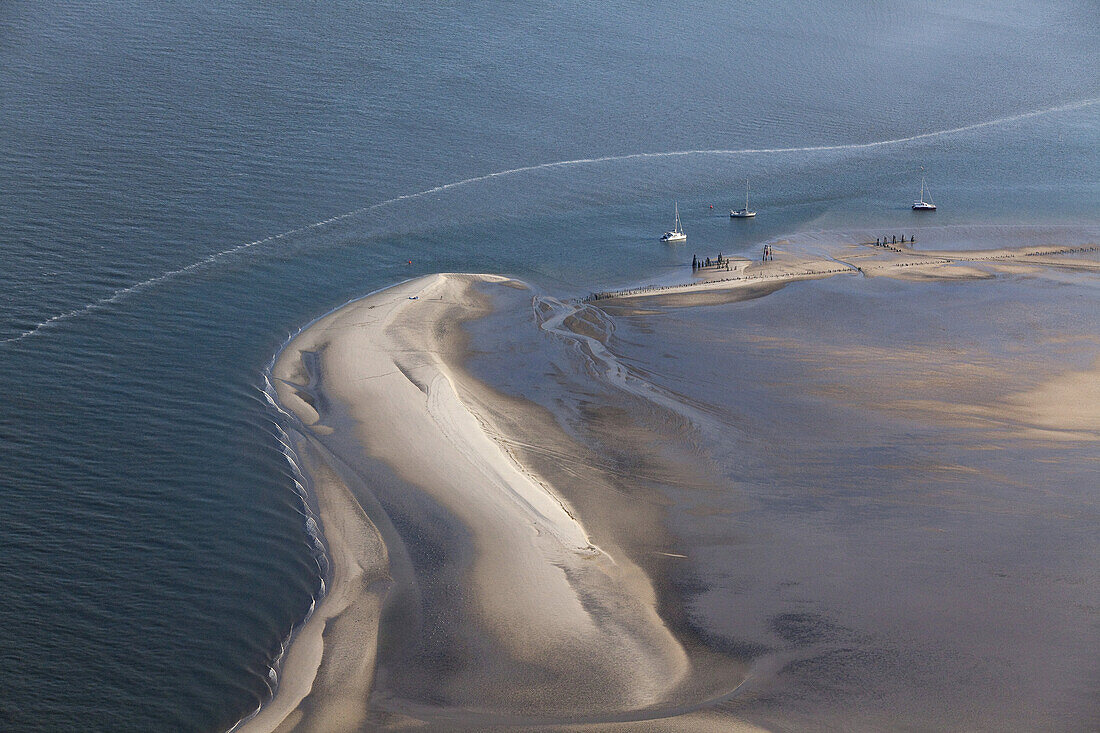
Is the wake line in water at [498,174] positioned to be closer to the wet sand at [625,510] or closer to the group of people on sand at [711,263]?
the wet sand at [625,510]

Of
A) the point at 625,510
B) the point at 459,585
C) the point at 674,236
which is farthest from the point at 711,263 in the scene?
the point at 459,585

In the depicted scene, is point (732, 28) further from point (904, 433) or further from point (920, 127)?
point (904, 433)

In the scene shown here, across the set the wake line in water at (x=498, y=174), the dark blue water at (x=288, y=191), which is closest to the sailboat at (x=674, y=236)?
the dark blue water at (x=288, y=191)

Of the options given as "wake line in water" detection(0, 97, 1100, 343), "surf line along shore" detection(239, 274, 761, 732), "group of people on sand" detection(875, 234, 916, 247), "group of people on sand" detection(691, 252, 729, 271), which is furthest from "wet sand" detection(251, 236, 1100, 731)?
"group of people on sand" detection(875, 234, 916, 247)

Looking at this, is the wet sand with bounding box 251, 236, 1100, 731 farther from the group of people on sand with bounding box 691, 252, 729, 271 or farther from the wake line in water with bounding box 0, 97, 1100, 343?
the group of people on sand with bounding box 691, 252, 729, 271

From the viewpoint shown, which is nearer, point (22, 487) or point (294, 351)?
point (22, 487)

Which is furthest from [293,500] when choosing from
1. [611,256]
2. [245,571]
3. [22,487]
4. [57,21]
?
[57,21]

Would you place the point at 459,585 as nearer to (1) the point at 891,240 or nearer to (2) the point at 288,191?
(2) the point at 288,191

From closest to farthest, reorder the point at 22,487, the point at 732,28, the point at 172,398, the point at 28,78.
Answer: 1. the point at 22,487
2. the point at 172,398
3. the point at 28,78
4. the point at 732,28
